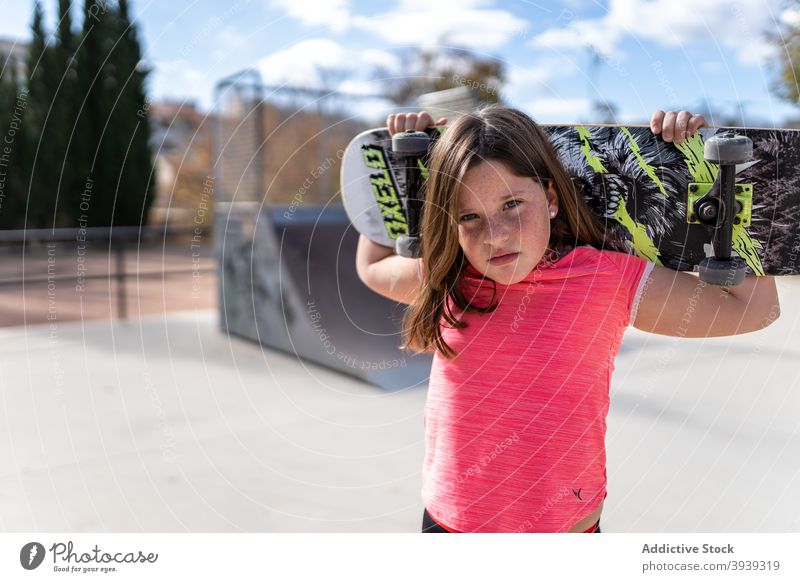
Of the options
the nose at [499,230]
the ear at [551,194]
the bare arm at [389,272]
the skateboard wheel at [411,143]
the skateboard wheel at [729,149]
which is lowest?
the bare arm at [389,272]

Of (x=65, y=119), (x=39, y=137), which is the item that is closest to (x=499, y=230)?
(x=65, y=119)

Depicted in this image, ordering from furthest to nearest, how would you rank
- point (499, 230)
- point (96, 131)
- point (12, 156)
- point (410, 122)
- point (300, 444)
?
point (12, 156) < point (96, 131) < point (300, 444) < point (410, 122) < point (499, 230)

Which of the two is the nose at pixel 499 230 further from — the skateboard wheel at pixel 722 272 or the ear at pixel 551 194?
the skateboard wheel at pixel 722 272

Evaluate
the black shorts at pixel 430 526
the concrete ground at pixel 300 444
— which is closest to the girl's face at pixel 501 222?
the black shorts at pixel 430 526

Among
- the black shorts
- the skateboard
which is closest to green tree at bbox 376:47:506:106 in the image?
the skateboard

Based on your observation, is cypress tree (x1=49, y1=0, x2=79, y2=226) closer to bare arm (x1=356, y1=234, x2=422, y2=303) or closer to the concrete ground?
the concrete ground

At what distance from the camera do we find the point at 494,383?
1336 millimetres

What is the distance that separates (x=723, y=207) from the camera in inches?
57.2

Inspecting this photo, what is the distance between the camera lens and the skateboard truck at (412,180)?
1.55 m

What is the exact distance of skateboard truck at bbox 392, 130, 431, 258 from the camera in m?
1.55

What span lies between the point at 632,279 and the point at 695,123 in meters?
0.37

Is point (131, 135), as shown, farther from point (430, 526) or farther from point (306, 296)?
point (430, 526)

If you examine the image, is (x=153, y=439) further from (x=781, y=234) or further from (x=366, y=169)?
(x=781, y=234)

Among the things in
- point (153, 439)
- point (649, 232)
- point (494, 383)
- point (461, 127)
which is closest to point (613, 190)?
point (649, 232)
